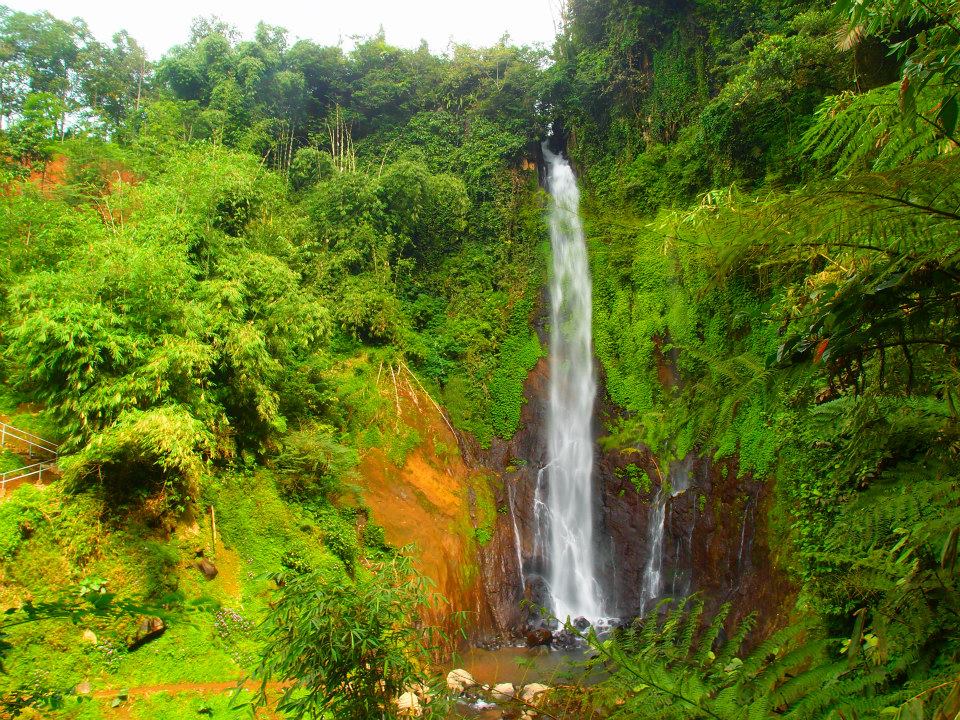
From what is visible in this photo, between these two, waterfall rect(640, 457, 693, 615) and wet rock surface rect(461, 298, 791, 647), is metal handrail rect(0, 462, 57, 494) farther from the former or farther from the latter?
waterfall rect(640, 457, 693, 615)

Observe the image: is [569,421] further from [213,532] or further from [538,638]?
[213,532]

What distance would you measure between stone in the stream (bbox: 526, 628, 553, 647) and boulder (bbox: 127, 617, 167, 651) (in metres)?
6.25

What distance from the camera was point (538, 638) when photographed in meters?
10.6

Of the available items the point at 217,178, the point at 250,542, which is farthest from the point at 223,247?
the point at 250,542

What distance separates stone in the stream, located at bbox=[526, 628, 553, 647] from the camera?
34.4ft

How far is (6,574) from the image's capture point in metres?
6.70

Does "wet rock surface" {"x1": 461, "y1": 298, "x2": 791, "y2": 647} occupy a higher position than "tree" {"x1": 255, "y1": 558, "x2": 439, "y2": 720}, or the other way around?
"tree" {"x1": 255, "y1": 558, "x2": 439, "y2": 720}

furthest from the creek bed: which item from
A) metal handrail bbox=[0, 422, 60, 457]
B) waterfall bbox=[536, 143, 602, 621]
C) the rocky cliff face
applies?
metal handrail bbox=[0, 422, 60, 457]

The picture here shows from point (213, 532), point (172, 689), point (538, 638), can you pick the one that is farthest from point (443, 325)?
point (172, 689)

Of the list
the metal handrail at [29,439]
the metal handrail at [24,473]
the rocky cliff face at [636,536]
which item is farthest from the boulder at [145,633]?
the rocky cliff face at [636,536]

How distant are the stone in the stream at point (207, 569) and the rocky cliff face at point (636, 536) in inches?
210

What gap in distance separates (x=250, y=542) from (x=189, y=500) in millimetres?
1178

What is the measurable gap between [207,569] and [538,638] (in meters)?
6.01

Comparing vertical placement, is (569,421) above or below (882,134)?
below
